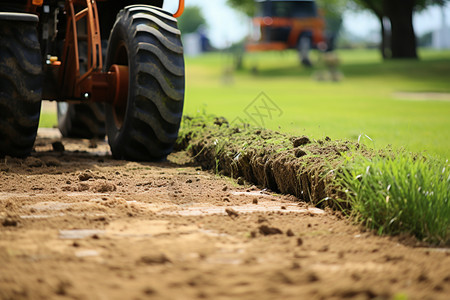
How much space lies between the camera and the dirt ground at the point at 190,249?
2.55m

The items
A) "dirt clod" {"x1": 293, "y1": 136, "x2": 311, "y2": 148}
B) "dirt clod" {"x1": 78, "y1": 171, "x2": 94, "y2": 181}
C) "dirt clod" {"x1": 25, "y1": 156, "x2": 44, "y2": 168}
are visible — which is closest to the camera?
"dirt clod" {"x1": 293, "y1": 136, "x2": 311, "y2": 148}

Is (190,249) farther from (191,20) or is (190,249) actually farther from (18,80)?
(191,20)

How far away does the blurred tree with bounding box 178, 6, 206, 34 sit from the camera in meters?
133

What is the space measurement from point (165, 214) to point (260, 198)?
0.92 metres

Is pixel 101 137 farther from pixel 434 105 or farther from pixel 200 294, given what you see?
pixel 434 105

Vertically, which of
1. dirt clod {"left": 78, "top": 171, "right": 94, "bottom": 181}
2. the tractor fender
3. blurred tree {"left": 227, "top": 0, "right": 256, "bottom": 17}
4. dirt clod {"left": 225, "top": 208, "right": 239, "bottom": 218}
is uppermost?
blurred tree {"left": 227, "top": 0, "right": 256, "bottom": 17}

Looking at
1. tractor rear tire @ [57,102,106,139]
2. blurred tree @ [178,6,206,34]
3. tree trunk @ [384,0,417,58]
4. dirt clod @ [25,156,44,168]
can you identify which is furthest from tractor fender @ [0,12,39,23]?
blurred tree @ [178,6,206,34]

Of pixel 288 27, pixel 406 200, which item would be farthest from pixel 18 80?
pixel 288 27

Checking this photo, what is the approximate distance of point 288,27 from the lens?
37875 mm

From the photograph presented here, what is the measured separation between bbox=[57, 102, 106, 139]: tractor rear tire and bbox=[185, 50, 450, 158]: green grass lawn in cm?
131

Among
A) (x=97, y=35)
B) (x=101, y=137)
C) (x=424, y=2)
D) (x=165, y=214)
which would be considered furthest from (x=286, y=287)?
(x=424, y=2)

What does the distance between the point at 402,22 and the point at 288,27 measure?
6.37 m

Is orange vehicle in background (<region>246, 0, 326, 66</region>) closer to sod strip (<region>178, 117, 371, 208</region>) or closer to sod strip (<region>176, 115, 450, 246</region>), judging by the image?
sod strip (<region>178, 117, 371, 208</region>)

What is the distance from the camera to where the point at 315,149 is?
4.86 meters
